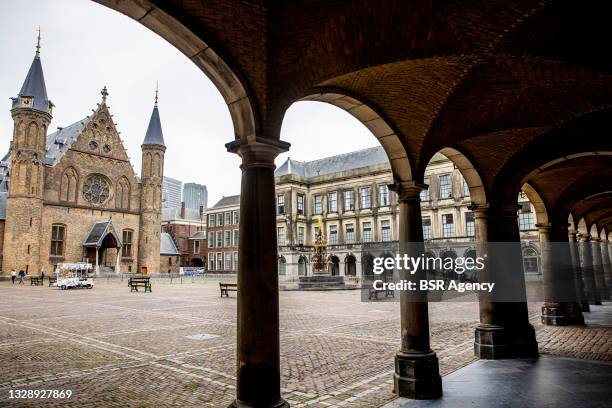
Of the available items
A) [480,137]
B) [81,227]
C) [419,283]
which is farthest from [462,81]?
[81,227]

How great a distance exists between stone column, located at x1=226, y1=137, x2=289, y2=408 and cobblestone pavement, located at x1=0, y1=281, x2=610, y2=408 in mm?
1331

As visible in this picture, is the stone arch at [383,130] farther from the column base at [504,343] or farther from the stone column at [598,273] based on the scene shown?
the stone column at [598,273]

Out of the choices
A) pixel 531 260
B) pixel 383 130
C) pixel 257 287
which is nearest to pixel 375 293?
pixel 383 130

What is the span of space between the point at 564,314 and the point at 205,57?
39.2ft

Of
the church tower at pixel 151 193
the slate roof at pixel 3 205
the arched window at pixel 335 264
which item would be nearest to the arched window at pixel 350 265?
the arched window at pixel 335 264

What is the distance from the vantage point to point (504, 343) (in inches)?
301

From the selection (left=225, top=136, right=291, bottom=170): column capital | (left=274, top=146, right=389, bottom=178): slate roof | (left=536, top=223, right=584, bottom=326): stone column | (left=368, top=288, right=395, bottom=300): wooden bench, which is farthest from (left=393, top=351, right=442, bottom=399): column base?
(left=274, top=146, right=389, bottom=178): slate roof

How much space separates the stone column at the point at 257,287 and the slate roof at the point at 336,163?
41457mm

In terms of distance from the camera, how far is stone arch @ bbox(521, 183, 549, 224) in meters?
11.9

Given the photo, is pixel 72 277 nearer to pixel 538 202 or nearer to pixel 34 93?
pixel 34 93

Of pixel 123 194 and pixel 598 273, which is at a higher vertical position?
pixel 123 194

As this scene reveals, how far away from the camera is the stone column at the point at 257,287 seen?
13.3 feet

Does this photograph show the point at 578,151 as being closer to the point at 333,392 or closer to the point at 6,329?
the point at 333,392

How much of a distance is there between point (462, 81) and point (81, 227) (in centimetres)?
4006
